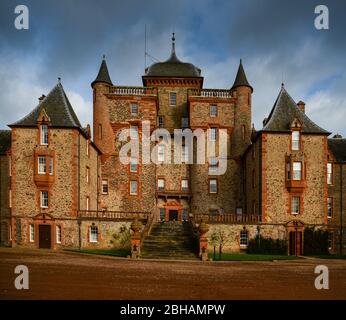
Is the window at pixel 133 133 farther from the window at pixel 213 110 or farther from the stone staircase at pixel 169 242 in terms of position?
the stone staircase at pixel 169 242

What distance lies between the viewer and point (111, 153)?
35.2 meters

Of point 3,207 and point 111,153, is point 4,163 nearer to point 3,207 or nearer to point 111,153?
point 3,207

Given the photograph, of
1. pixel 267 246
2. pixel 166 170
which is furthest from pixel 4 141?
pixel 267 246

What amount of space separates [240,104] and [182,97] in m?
7.56

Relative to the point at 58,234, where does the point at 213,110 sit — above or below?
above

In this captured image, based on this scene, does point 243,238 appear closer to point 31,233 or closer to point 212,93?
point 212,93

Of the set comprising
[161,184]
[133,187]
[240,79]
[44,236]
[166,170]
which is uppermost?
[240,79]

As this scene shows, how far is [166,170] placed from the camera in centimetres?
3719

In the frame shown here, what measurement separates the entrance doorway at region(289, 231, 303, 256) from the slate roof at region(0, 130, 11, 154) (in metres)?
30.1

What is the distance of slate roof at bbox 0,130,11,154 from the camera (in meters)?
33.1

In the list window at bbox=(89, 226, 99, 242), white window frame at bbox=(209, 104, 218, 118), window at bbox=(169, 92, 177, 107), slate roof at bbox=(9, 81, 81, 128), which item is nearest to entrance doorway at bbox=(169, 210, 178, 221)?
window at bbox=(89, 226, 99, 242)

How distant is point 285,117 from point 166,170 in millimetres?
14881

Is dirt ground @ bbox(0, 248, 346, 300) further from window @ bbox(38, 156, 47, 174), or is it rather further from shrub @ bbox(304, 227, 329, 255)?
window @ bbox(38, 156, 47, 174)
